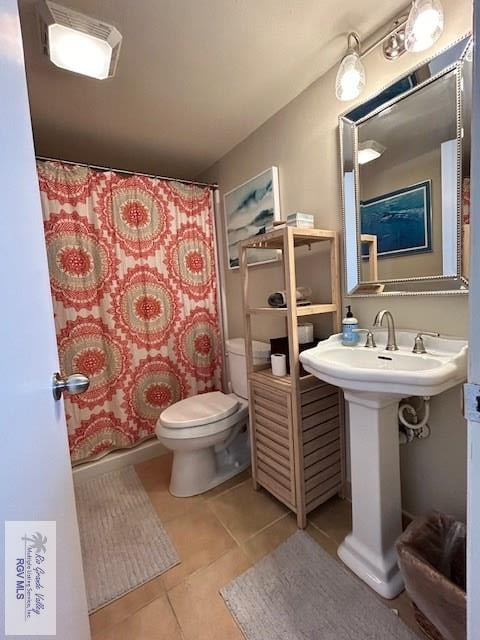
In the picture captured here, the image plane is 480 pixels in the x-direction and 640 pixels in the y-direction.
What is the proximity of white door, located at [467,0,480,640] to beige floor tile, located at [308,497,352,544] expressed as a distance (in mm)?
942

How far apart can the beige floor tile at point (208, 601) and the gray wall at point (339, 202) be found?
85cm

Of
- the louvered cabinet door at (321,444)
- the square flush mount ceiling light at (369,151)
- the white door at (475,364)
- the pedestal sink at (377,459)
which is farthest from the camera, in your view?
the louvered cabinet door at (321,444)

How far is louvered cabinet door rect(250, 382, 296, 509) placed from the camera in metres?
1.43

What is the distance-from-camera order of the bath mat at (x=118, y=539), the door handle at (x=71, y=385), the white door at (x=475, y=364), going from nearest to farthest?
1. the white door at (x=475, y=364)
2. the door handle at (x=71, y=385)
3. the bath mat at (x=118, y=539)

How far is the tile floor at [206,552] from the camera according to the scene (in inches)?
40.4

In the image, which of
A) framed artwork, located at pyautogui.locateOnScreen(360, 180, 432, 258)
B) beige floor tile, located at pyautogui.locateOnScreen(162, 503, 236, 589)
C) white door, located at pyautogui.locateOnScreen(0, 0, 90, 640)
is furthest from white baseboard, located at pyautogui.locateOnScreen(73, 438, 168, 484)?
framed artwork, located at pyautogui.locateOnScreen(360, 180, 432, 258)

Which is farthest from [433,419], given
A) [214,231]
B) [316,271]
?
[214,231]

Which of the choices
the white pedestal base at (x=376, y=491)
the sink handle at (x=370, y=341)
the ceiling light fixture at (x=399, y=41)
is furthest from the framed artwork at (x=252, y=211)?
the white pedestal base at (x=376, y=491)

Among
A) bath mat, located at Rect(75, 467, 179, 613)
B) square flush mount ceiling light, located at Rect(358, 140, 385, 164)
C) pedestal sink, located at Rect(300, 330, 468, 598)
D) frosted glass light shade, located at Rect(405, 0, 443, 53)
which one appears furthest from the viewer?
square flush mount ceiling light, located at Rect(358, 140, 385, 164)

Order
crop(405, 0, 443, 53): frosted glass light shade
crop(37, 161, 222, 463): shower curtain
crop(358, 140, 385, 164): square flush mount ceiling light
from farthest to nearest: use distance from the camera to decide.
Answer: crop(37, 161, 222, 463): shower curtain
crop(358, 140, 385, 164): square flush mount ceiling light
crop(405, 0, 443, 53): frosted glass light shade

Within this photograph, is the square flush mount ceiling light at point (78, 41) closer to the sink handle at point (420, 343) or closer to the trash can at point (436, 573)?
the sink handle at point (420, 343)

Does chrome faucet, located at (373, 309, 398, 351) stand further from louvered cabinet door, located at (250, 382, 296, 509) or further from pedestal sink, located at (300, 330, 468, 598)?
louvered cabinet door, located at (250, 382, 296, 509)

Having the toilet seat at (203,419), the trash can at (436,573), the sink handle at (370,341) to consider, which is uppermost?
the sink handle at (370,341)

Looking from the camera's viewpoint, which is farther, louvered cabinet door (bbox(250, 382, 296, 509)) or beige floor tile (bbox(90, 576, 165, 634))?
louvered cabinet door (bbox(250, 382, 296, 509))
